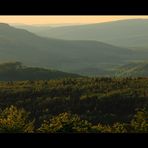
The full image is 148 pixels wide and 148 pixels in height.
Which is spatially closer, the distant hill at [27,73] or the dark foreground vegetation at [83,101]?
the dark foreground vegetation at [83,101]

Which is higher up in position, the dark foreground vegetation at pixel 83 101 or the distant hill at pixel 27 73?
the distant hill at pixel 27 73

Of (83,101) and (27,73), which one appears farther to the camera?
(27,73)

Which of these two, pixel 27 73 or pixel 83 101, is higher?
pixel 27 73

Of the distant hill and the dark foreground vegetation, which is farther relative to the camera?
the distant hill

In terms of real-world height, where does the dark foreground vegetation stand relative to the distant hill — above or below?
below
